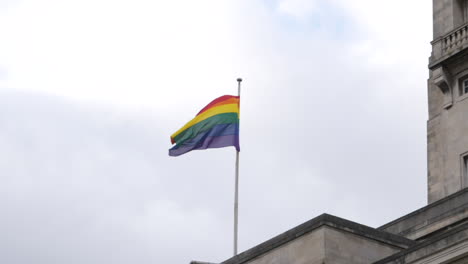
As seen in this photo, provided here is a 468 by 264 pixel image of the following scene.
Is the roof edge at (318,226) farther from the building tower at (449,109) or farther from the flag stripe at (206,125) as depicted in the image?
the building tower at (449,109)

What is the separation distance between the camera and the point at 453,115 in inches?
2120

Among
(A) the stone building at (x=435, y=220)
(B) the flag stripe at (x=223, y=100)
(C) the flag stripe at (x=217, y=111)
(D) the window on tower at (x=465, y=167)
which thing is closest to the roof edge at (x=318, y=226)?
(A) the stone building at (x=435, y=220)

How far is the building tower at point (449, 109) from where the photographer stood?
2079 inches

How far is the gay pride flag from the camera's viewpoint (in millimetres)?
49219

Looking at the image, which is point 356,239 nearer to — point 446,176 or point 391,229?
point 391,229

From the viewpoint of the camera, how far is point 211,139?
4931 centimetres

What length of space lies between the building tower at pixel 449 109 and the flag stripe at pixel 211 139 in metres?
8.45

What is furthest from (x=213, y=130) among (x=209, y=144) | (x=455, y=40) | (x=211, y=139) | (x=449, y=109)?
(x=455, y=40)

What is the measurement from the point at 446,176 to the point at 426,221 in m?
9.75

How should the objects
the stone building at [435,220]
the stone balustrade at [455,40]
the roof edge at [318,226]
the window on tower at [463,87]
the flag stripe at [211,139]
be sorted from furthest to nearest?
the window on tower at [463,87] → the stone balustrade at [455,40] → the flag stripe at [211,139] → the roof edge at [318,226] → the stone building at [435,220]

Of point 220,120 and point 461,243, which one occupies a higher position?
point 220,120

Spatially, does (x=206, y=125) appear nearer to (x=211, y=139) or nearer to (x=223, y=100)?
(x=211, y=139)

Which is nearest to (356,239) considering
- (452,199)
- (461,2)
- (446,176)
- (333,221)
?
(333,221)

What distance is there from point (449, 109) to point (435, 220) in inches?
461
